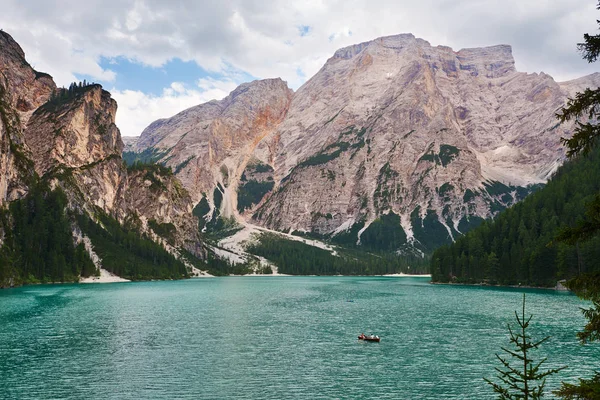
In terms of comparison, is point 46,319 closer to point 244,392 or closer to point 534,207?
point 244,392

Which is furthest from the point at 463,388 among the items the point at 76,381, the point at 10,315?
the point at 10,315

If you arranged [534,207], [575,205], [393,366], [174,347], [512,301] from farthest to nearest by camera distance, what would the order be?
[534,207], [575,205], [512,301], [174,347], [393,366]

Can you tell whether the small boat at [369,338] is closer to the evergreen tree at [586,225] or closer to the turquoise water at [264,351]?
the turquoise water at [264,351]

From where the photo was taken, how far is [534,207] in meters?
199

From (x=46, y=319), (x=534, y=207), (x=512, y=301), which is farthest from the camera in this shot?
(x=534, y=207)

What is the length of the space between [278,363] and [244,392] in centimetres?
1199

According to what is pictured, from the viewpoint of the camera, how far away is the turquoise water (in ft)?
151

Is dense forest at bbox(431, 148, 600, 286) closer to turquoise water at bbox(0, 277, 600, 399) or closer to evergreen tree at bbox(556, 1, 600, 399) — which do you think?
turquoise water at bbox(0, 277, 600, 399)

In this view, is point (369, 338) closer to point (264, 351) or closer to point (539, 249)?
point (264, 351)

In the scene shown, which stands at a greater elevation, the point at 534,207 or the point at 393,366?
the point at 534,207

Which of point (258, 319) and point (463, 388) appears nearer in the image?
point (463, 388)

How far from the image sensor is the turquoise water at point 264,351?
151 feet

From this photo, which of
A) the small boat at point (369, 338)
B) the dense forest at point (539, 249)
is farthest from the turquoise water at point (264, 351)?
the dense forest at point (539, 249)

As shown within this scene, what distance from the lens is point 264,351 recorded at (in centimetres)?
6309
